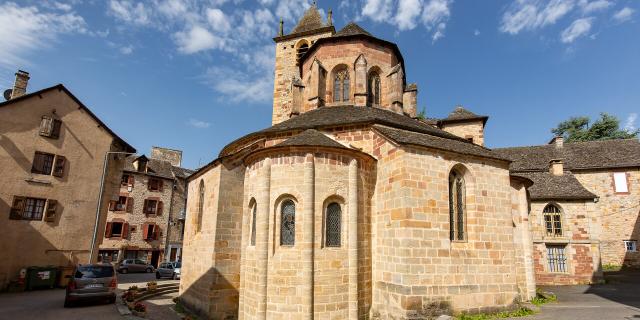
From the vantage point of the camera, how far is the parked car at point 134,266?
26752 mm

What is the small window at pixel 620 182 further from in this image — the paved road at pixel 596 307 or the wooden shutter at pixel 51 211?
the wooden shutter at pixel 51 211

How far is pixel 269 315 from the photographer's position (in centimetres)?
889

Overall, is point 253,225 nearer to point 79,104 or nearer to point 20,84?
point 79,104

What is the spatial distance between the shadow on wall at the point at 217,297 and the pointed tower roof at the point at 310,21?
18.6 metres

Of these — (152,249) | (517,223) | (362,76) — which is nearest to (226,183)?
(362,76)

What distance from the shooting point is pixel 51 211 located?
55.4ft

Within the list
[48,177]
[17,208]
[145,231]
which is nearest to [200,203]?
[48,177]

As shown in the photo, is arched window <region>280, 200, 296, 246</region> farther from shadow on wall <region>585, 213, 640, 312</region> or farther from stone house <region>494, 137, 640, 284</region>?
stone house <region>494, 137, 640, 284</region>

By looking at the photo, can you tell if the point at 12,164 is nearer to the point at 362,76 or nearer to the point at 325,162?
the point at 325,162

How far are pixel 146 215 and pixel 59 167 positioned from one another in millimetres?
14287

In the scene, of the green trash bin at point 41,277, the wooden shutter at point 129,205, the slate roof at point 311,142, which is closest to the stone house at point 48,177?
the green trash bin at point 41,277

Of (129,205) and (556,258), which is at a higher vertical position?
(129,205)

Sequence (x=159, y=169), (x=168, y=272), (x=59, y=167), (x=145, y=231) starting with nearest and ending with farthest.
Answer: (x=59, y=167) < (x=168, y=272) < (x=145, y=231) < (x=159, y=169)

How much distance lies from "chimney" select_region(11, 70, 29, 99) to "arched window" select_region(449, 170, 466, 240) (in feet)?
76.2
